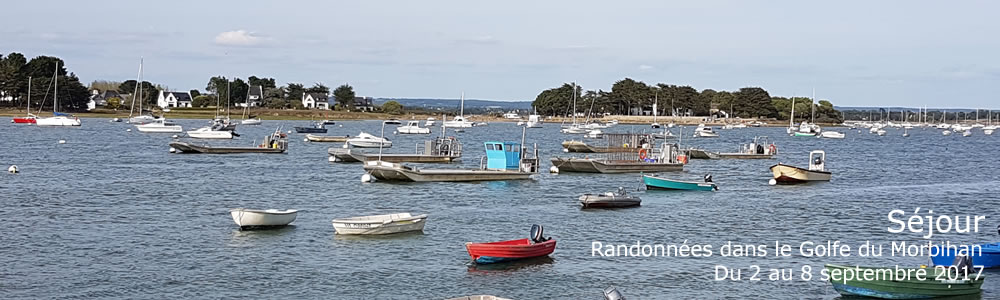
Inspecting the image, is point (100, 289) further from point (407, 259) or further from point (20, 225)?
point (20, 225)

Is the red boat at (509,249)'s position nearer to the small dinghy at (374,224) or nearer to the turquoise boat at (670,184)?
the small dinghy at (374,224)

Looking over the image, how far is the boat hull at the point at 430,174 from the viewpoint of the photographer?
63.3m

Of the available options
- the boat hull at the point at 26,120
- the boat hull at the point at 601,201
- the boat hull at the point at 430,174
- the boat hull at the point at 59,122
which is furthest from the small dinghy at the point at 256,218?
the boat hull at the point at 26,120

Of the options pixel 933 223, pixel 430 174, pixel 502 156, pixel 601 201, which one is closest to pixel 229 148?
pixel 430 174

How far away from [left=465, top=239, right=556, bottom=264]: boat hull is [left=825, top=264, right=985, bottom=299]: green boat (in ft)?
32.7

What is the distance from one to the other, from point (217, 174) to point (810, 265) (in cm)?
4715

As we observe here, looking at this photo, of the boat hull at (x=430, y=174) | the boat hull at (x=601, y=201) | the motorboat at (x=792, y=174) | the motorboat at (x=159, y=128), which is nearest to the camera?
the boat hull at (x=601, y=201)

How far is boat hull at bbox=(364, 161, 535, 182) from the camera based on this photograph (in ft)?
208

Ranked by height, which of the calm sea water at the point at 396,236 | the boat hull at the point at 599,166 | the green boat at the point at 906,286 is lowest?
the calm sea water at the point at 396,236

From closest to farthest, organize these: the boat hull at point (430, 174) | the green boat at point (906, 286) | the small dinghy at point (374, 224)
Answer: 1. the green boat at point (906, 286)
2. the small dinghy at point (374, 224)
3. the boat hull at point (430, 174)

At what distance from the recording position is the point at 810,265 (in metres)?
35.8

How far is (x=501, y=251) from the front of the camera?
33812 millimetres

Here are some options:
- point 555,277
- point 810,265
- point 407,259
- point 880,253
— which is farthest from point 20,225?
point 880,253

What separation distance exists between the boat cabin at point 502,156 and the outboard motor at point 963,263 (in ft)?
129
